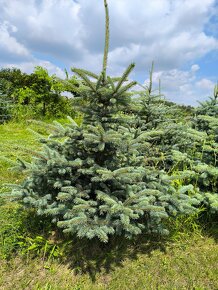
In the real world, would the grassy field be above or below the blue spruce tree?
below

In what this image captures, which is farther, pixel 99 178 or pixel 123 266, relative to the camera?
pixel 123 266

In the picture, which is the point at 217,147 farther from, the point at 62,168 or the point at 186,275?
the point at 62,168

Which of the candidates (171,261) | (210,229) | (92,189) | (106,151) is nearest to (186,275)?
(171,261)

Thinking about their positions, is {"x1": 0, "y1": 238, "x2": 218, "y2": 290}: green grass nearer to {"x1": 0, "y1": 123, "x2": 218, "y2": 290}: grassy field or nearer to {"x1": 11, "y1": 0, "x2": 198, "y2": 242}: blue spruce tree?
{"x1": 0, "y1": 123, "x2": 218, "y2": 290}: grassy field

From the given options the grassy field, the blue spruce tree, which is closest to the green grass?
the grassy field

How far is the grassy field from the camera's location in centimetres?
277

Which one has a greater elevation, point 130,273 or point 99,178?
point 99,178

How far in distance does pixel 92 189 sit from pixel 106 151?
0.47m

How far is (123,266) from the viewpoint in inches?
117

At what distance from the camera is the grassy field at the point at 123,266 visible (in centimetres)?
277

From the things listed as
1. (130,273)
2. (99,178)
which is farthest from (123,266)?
(99,178)

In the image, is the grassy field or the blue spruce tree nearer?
the blue spruce tree

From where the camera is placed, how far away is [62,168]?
2.90 m

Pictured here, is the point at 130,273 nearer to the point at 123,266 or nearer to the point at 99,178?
the point at 123,266
